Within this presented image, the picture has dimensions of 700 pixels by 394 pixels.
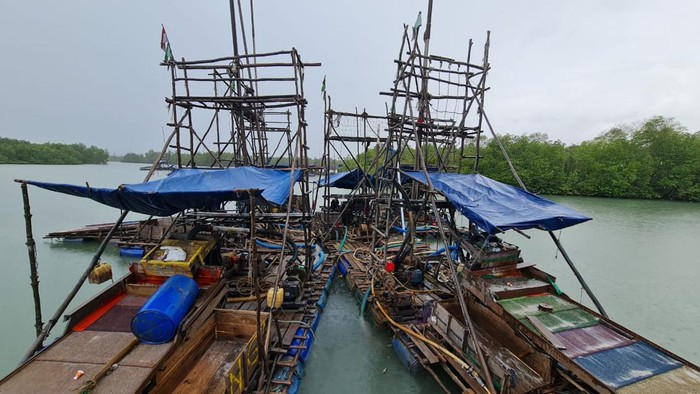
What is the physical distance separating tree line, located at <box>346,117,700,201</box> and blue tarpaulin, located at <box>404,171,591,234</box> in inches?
972

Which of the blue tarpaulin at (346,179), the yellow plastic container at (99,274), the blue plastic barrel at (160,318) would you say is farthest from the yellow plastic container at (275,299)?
the blue tarpaulin at (346,179)

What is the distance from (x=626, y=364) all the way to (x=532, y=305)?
1.58 metres

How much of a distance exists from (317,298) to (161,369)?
4.54 meters

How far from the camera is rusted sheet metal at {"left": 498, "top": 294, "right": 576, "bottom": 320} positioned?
17.3 feet

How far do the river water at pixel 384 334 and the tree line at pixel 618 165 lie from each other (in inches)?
683

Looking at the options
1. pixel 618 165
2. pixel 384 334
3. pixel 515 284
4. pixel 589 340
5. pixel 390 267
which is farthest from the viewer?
pixel 618 165

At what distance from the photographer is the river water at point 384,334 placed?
20.9 ft

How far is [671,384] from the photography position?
12.0ft

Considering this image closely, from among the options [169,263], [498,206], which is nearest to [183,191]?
[169,263]

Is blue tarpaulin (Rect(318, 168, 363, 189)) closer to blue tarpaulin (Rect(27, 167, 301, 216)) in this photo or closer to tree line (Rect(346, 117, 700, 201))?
blue tarpaulin (Rect(27, 167, 301, 216))

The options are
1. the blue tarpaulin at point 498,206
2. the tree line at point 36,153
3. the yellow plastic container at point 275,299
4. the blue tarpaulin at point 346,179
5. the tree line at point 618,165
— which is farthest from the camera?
the tree line at point 36,153

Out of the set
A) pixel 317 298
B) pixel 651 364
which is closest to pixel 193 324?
pixel 317 298

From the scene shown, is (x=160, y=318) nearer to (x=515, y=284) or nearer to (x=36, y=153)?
(x=515, y=284)

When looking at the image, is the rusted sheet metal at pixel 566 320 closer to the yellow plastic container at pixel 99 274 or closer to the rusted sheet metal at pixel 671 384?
the rusted sheet metal at pixel 671 384
